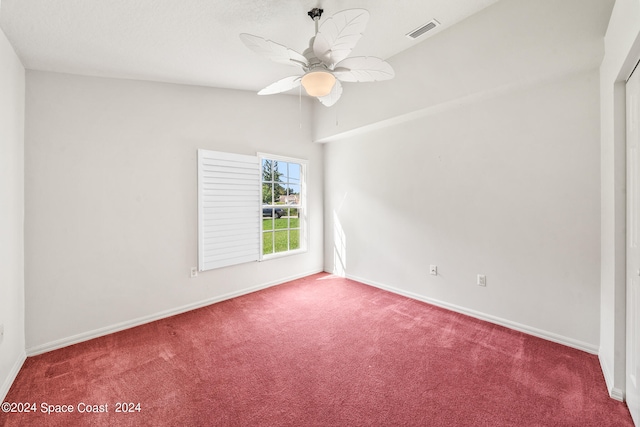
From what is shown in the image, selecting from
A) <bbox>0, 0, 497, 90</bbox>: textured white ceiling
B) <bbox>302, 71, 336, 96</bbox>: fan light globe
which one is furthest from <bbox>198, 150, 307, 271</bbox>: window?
<bbox>302, 71, 336, 96</bbox>: fan light globe

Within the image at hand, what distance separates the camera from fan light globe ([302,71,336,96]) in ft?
6.26

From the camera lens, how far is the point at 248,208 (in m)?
3.72

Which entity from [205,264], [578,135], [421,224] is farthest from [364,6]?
[205,264]

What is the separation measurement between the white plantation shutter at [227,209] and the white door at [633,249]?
3.54 m

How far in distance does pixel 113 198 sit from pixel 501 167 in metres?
3.96

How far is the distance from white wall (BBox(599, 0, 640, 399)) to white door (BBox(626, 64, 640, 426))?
0.17 feet

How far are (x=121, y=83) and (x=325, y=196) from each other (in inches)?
123

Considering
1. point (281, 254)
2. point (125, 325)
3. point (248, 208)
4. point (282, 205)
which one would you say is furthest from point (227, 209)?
point (125, 325)

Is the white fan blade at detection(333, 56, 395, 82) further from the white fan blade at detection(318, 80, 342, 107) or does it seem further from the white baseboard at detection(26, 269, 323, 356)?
the white baseboard at detection(26, 269, 323, 356)

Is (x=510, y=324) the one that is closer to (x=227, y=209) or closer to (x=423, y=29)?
(x=423, y=29)

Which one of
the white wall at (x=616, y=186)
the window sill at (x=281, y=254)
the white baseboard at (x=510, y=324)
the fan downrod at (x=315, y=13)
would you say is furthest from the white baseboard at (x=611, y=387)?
the window sill at (x=281, y=254)

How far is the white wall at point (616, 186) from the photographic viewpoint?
1.64 metres

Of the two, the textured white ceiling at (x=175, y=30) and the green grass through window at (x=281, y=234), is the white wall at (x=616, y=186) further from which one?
the green grass through window at (x=281, y=234)

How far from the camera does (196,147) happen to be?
3.23 meters
